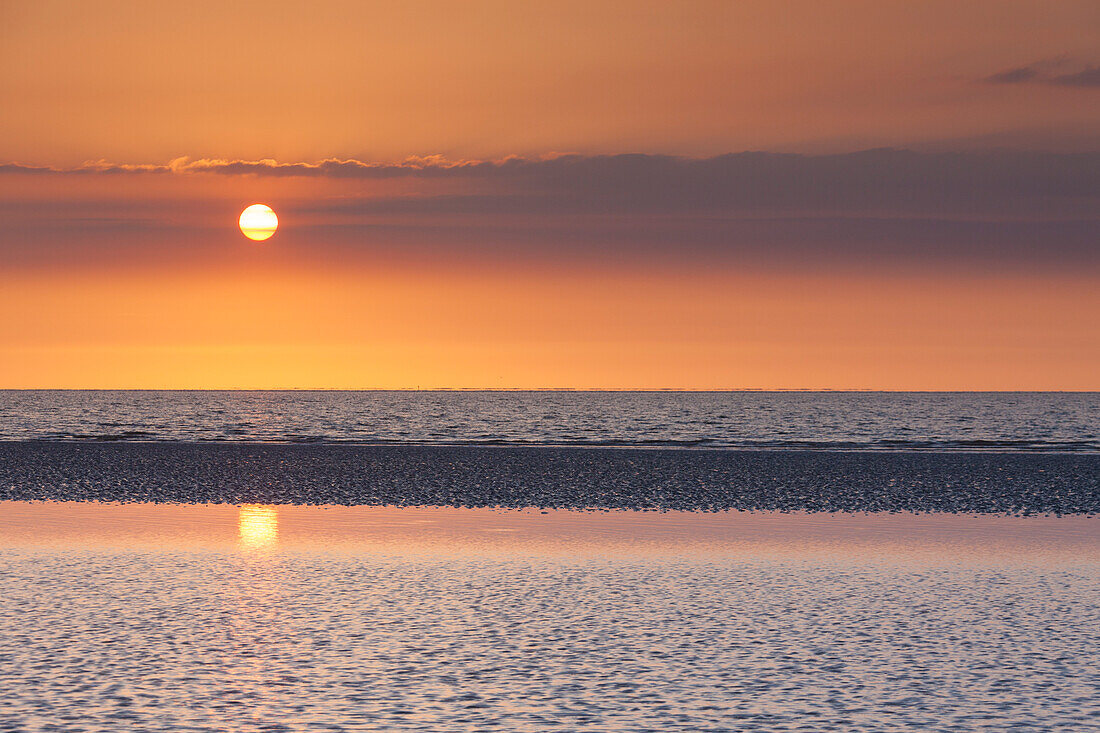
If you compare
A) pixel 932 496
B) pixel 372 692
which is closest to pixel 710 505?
pixel 932 496

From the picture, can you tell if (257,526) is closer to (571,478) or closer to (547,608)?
(547,608)

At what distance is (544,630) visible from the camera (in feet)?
46.9

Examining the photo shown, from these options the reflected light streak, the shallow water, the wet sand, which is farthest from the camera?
the wet sand

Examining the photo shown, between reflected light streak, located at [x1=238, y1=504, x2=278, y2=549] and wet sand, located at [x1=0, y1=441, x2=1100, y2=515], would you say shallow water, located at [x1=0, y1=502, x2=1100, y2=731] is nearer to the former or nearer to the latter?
reflected light streak, located at [x1=238, y1=504, x2=278, y2=549]

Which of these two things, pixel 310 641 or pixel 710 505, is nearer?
pixel 310 641

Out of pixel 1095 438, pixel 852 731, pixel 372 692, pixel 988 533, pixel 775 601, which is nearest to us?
pixel 852 731

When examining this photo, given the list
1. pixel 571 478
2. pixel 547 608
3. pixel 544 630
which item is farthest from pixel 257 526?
pixel 571 478

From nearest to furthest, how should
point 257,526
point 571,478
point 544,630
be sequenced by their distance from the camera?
point 544,630 < point 257,526 < point 571,478

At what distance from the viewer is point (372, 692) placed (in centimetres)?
1124

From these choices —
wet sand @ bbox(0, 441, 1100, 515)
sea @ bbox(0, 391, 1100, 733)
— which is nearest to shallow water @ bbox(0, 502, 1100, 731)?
sea @ bbox(0, 391, 1100, 733)

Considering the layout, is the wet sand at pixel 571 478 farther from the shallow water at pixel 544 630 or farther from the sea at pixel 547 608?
the shallow water at pixel 544 630

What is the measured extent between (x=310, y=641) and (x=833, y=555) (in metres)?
10.9

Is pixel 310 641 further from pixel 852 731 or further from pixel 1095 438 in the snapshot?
pixel 1095 438

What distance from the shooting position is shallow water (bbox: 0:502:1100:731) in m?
10.6
